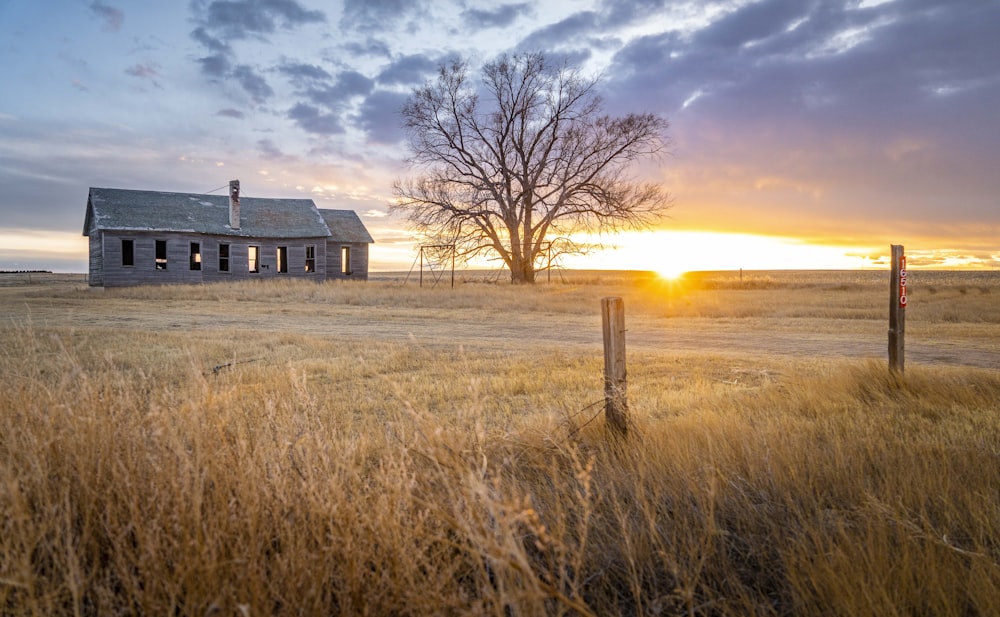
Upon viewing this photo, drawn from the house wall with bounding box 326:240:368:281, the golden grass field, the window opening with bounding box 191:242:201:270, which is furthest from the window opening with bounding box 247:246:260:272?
the golden grass field

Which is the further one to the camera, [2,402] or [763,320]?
[763,320]

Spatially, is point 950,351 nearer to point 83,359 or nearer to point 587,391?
point 587,391

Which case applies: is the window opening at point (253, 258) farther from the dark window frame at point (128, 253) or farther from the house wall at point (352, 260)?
the dark window frame at point (128, 253)

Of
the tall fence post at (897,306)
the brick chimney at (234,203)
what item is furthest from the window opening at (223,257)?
the tall fence post at (897,306)

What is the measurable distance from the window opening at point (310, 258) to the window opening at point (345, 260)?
8.12ft

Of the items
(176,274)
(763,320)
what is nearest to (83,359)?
(763,320)

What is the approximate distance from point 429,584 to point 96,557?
1379 mm

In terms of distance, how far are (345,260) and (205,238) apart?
8.67m

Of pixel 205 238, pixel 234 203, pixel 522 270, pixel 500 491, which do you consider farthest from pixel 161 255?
pixel 500 491

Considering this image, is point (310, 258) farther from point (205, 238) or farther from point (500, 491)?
point (500, 491)

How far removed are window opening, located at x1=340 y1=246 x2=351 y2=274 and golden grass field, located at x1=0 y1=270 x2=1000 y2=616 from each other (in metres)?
29.2

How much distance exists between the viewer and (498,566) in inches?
78.3

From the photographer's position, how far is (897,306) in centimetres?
690

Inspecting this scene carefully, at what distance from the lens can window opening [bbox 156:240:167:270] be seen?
3181 centimetres
